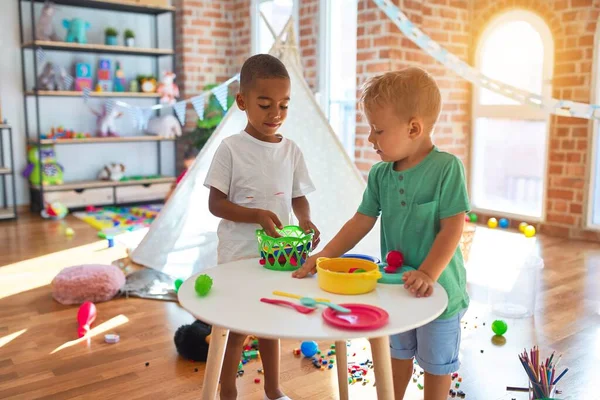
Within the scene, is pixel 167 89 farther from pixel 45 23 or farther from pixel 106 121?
pixel 45 23

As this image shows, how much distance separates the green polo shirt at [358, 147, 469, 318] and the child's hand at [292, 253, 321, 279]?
0.72 ft

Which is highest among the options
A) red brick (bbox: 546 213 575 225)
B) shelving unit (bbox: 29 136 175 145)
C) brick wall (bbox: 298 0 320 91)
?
brick wall (bbox: 298 0 320 91)

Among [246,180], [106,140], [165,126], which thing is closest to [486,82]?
[246,180]

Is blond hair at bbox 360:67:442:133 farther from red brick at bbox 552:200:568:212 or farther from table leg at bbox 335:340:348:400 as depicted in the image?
red brick at bbox 552:200:568:212

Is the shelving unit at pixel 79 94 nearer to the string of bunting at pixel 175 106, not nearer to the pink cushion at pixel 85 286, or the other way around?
the string of bunting at pixel 175 106

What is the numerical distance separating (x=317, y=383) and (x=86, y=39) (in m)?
4.26

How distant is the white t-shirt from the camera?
5.35 feet

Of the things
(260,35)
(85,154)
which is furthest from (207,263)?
(260,35)

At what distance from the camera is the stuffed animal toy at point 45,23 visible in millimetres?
4746

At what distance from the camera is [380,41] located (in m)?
4.09

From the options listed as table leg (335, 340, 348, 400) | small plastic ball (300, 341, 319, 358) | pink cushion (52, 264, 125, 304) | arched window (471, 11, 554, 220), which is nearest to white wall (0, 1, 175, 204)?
pink cushion (52, 264, 125, 304)

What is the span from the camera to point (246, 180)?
64.6 inches

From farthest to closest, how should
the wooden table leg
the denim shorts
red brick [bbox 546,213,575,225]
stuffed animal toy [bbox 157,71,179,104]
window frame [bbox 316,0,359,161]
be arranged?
stuffed animal toy [bbox 157,71,179,104]
window frame [bbox 316,0,359,161]
red brick [bbox 546,213,575,225]
the denim shorts
the wooden table leg

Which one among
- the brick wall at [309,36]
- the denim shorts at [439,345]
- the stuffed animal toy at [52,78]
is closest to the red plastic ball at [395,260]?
the denim shorts at [439,345]
